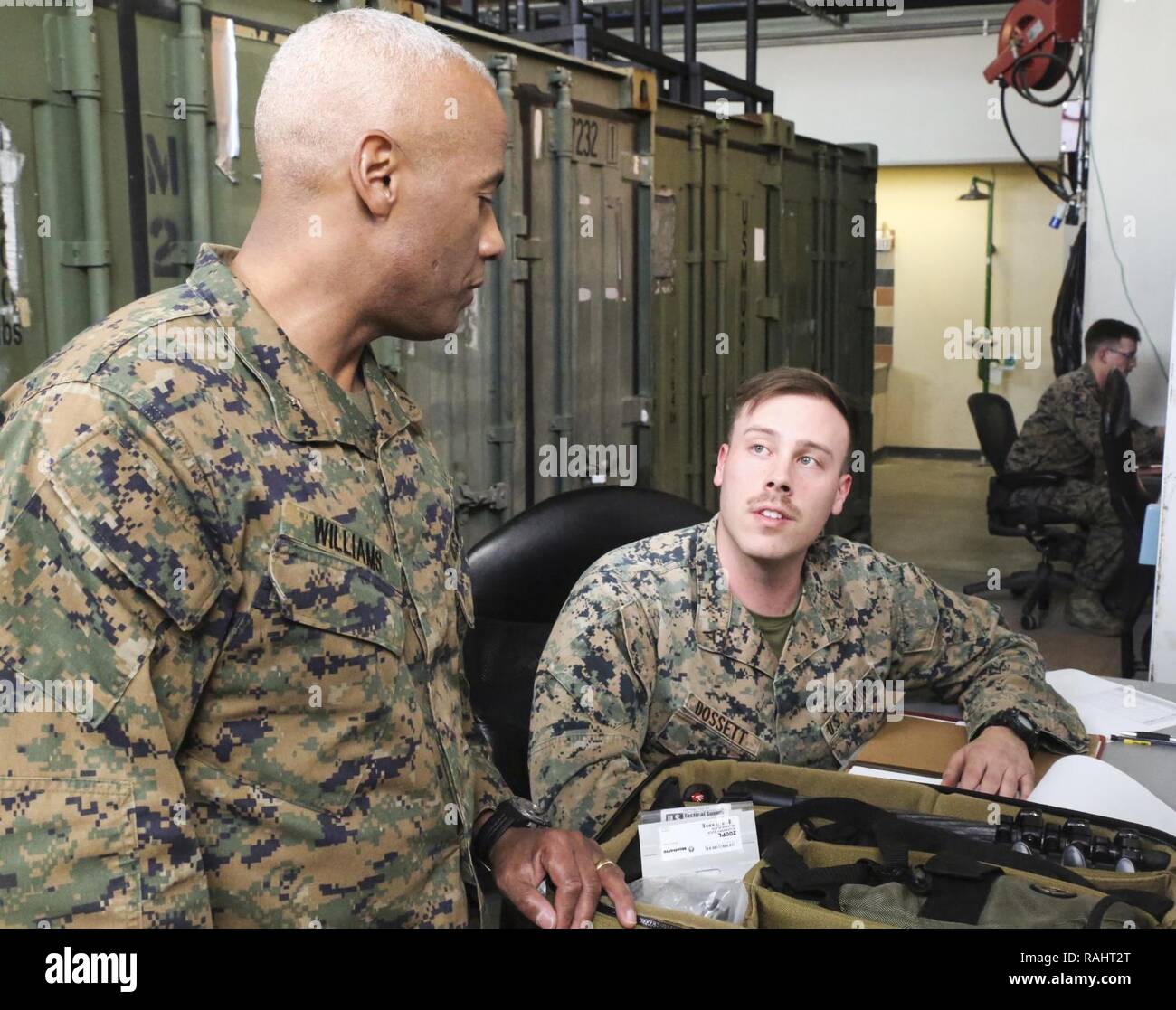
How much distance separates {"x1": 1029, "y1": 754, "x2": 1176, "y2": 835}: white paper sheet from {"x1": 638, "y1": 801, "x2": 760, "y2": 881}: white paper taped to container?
1.72ft

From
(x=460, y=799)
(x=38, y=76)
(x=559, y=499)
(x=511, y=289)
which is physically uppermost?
(x=38, y=76)

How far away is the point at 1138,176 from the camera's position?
5090mm

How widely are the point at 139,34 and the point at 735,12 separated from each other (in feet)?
21.6

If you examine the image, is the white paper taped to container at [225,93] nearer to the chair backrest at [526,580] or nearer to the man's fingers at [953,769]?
the chair backrest at [526,580]

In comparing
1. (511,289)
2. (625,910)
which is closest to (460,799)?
(625,910)

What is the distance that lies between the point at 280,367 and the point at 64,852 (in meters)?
0.45

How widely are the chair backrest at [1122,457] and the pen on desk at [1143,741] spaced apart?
2.59 m

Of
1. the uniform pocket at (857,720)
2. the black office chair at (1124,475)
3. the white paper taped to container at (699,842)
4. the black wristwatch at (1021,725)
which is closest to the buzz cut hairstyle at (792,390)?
the uniform pocket at (857,720)

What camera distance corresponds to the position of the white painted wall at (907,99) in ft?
31.8

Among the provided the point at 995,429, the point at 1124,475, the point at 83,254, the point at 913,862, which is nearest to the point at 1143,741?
the point at 913,862

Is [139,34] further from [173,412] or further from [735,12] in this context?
[735,12]

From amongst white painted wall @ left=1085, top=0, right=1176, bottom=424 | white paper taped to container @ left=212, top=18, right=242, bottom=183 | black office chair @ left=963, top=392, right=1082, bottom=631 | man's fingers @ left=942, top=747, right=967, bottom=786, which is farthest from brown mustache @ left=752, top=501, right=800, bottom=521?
black office chair @ left=963, top=392, right=1082, bottom=631

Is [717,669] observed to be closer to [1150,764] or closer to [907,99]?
[1150,764]

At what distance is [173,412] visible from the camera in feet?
3.14
